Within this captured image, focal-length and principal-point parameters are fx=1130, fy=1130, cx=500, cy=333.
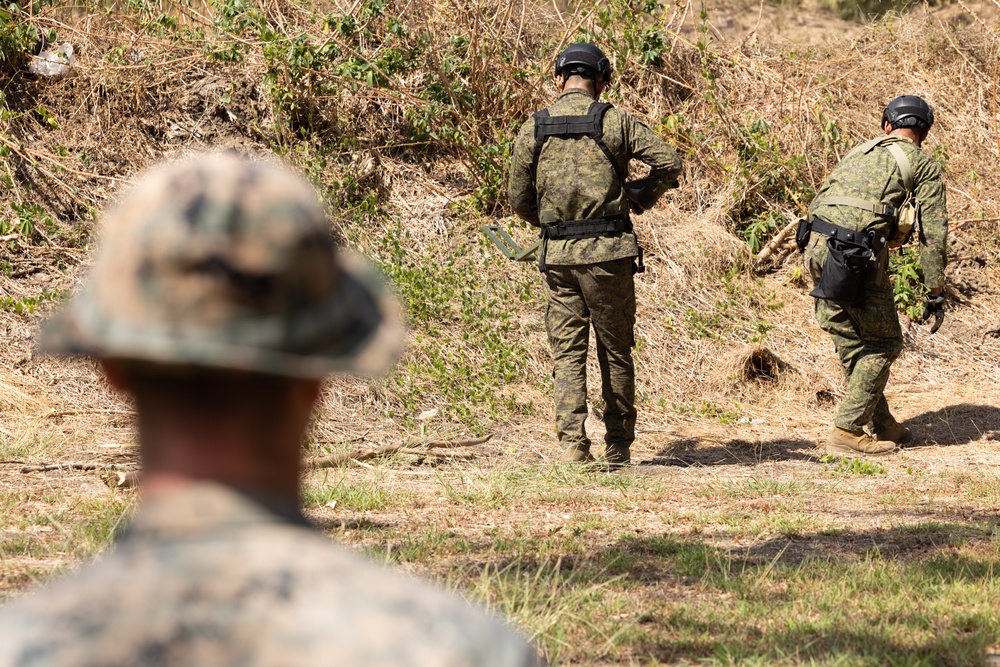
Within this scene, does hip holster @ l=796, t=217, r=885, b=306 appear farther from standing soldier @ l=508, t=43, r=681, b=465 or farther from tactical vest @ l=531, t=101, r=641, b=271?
tactical vest @ l=531, t=101, r=641, b=271

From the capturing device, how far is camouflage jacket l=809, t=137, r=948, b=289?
6.69m

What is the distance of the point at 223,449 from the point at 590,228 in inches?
A: 204

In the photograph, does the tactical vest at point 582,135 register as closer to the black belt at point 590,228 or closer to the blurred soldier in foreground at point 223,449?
the black belt at point 590,228

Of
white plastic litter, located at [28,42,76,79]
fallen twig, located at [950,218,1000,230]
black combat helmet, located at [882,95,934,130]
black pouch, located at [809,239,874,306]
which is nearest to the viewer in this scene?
black pouch, located at [809,239,874,306]

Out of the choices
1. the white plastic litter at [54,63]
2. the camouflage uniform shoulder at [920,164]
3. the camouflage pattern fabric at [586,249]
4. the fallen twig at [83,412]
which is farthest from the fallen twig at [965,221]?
the white plastic litter at [54,63]

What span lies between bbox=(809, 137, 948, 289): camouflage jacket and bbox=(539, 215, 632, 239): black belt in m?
1.56

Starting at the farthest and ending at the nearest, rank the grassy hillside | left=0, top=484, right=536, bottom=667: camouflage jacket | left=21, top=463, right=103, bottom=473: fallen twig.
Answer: left=21, top=463, right=103, bottom=473: fallen twig → the grassy hillside → left=0, top=484, right=536, bottom=667: camouflage jacket

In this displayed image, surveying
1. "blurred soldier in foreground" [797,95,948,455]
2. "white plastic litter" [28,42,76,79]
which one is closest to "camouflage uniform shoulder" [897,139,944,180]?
"blurred soldier in foreground" [797,95,948,455]

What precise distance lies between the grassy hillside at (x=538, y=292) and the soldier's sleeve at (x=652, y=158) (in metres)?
1.57

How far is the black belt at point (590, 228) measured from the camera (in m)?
6.07

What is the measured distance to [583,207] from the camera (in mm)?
6074

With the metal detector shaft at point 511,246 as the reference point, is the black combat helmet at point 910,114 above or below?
above

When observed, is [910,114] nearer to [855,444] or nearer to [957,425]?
[855,444]

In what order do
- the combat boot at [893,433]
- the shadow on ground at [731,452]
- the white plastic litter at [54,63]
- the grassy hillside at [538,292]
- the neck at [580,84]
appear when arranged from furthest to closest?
the white plastic litter at [54,63]
the combat boot at [893,433]
the shadow on ground at [731,452]
the neck at [580,84]
the grassy hillside at [538,292]
